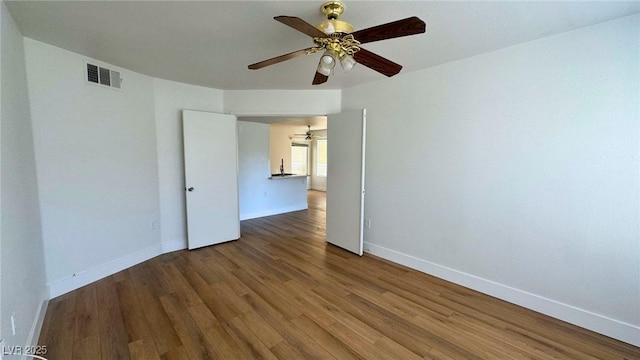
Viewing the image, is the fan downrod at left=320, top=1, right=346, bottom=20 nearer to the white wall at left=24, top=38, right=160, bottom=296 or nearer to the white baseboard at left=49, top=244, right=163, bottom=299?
the white wall at left=24, top=38, right=160, bottom=296

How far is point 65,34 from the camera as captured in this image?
7.06 ft

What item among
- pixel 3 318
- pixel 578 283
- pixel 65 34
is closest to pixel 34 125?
pixel 65 34

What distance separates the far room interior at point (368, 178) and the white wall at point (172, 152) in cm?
3

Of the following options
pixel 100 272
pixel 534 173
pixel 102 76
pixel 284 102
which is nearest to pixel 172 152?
pixel 102 76

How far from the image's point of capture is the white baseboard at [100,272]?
248 centimetres

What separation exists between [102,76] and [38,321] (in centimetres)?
232

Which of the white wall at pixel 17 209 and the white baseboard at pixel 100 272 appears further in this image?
the white baseboard at pixel 100 272

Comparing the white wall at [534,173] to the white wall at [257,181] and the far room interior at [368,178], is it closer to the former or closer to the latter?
the far room interior at [368,178]

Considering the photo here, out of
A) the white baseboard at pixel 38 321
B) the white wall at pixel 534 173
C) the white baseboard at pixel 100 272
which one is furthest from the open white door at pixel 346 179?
the white baseboard at pixel 38 321

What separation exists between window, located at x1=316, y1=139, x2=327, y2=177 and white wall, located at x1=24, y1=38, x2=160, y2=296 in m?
6.69

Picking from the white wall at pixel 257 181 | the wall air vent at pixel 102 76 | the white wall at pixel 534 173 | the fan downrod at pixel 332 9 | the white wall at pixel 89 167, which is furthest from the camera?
the white wall at pixel 257 181

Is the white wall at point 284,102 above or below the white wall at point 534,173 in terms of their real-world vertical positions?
above

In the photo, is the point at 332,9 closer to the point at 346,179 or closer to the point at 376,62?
the point at 376,62

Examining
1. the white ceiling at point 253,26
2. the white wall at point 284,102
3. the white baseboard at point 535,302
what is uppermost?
the white ceiling at point 253,26
